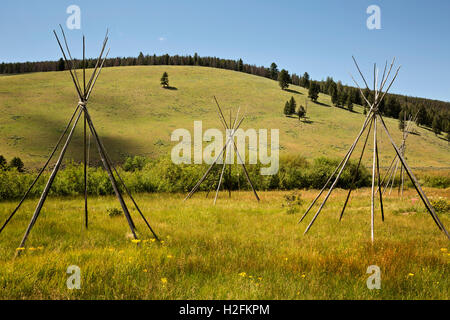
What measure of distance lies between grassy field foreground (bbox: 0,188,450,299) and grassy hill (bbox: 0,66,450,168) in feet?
97.0

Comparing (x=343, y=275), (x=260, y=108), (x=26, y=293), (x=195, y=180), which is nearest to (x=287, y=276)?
(x=343, y=275)

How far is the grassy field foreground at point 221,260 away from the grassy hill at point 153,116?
29.6 metres

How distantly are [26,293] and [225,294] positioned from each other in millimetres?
2228

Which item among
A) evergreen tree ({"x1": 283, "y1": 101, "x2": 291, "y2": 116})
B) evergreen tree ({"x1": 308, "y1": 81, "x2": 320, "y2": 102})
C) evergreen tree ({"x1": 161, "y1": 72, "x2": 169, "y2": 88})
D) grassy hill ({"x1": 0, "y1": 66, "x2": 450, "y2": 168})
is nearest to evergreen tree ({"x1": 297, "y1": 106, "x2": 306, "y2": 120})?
evergreen tree ({"x1": 283, "y1": 101, "x2": 291, "y2": 116})

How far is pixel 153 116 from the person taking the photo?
52.2 metres

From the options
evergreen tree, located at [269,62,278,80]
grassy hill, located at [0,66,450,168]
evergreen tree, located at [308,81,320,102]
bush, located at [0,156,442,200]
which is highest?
evergreen tree, located at [269,62,278,80]

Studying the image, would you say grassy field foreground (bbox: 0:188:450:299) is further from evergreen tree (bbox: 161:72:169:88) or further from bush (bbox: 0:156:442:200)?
evergreen tree (bbox: 161:72:169:88)

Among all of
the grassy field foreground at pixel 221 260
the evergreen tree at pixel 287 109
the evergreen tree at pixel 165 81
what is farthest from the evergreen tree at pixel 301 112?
the grassy field foreground at pixel 221 260

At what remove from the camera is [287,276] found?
3736mm

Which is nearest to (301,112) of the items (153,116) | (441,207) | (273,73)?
(153,116)

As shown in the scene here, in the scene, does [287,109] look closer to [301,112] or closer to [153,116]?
[301,112]

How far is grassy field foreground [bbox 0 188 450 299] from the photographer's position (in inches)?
125

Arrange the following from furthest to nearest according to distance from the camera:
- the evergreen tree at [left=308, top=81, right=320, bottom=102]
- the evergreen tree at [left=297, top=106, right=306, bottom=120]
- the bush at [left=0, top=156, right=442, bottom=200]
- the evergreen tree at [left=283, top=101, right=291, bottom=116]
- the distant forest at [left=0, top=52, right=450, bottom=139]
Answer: the distant forest at [left=0, top=52, right=450, bottom=139]
the evergreen tree at [left=308, top=81, right=320, bottom=102]
the evergreen tree at [left=283, top=101, right=291, bottom=116]
the evergreen tree at [left=297, top=106, right=306, bottom=120]
the bush at [left=0, top=156, right=442, bottom=200]
